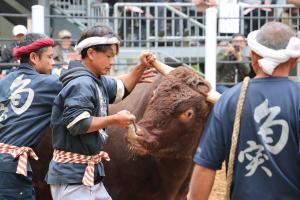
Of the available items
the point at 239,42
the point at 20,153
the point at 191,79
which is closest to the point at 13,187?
the point at 20,153

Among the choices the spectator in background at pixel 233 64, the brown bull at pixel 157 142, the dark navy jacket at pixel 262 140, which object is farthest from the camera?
the spectator in background at pixel 233 64

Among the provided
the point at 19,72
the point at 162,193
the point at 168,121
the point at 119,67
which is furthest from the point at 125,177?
the point at 119,67

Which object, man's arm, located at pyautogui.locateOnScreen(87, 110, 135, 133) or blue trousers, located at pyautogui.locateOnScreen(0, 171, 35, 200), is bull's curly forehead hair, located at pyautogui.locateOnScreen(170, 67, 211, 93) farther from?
blue trousers, located at pyautogui.locateOnScreen(0, 171, 35, 200)

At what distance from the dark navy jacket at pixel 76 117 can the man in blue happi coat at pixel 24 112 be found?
44 cm

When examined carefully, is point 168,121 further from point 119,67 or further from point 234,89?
point 119,67

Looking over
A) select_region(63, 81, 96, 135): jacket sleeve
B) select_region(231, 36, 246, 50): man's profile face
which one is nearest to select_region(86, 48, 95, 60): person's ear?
select_region(63, 81, 96, 135): jacket sleeve

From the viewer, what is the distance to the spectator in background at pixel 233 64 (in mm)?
11094

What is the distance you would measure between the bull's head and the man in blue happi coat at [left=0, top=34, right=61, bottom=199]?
2.60 feet

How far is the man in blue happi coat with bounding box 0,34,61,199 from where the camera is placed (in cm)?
541

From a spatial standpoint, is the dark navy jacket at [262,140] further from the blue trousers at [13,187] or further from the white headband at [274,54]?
the blue trousers at [13,187]

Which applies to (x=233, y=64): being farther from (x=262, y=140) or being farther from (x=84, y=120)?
(x=262, y=140)

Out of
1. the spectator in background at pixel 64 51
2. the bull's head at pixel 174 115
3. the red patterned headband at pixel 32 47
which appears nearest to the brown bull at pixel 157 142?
the bull's head at pixel 174 115

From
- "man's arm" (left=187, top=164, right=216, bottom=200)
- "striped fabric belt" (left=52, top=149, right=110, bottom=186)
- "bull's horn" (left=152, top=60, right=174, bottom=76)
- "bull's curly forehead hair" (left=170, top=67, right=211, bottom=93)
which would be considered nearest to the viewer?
"man's arm" (left=187, top=164, right=216, bottom=200)

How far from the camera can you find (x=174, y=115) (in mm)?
5246
